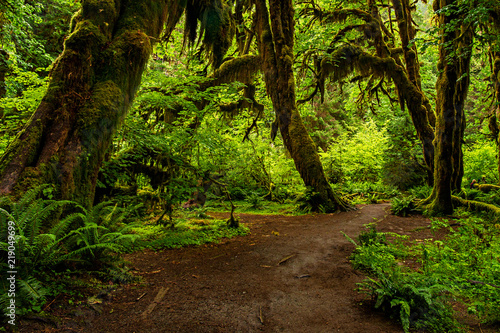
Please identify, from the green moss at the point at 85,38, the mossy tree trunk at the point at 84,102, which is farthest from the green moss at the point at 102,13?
the green moss at the point at 85,38

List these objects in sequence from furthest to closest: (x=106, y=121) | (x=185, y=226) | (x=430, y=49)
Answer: (x=430, y=49), (x=185, y=226), (x=106, y=121)

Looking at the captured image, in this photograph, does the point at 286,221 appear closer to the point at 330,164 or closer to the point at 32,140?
the point at 32,140

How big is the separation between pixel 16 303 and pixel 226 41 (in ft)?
20.6

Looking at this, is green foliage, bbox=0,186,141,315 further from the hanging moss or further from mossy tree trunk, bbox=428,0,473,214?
mossy tree trunk, bbox=428,0,473,214

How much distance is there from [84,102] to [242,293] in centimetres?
345

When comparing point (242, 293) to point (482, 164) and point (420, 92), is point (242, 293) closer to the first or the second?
point (420, 92)

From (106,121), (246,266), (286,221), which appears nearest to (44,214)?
(106,121)

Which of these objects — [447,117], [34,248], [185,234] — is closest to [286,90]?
[447,117]

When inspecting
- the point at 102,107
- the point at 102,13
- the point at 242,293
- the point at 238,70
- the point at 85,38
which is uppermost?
the point at 238,70

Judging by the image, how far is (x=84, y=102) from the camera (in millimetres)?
3621

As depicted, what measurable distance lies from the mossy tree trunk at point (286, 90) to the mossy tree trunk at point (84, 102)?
5.38m

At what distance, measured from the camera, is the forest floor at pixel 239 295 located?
2320mm

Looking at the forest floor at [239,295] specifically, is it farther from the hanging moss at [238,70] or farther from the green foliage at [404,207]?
the hanging moss at [238,70]

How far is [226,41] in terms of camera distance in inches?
251
